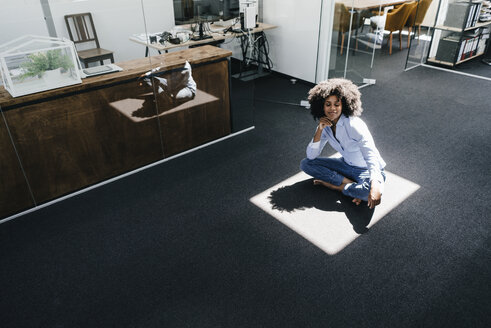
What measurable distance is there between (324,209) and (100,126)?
1.78m

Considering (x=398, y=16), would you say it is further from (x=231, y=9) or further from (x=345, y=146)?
(x=345, y=146)

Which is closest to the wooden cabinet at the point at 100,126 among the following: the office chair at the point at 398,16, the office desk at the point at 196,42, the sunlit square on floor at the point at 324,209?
the office desk at the point at 196,42

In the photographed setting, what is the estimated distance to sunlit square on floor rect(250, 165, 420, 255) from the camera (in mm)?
2506

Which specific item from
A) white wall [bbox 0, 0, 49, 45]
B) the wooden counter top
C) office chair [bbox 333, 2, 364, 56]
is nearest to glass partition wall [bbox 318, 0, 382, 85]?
office chair [bbox 333, 2, 364, 56]

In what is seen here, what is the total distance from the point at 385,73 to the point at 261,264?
4241 millimetres

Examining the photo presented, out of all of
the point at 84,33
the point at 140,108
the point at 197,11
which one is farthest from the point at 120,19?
the point at 197,11

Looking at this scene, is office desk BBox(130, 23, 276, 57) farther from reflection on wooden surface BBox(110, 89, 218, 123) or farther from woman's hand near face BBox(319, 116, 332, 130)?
woman's hand near face BBox(319, 116, 332, 130)

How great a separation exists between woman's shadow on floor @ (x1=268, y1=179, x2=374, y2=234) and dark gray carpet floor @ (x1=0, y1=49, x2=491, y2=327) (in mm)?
122

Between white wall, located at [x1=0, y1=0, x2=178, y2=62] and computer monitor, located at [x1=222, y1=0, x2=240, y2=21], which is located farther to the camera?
computer monitor, located at [x1=222, y1=0, x2=240, y2=21]

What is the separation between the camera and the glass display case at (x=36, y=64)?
232 cm

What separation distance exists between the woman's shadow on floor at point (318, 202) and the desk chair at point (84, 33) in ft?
5.34

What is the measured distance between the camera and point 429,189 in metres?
2.94

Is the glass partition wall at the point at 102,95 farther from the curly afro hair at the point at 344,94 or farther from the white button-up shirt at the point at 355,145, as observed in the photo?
the white button-up shirt at the point at 355,145

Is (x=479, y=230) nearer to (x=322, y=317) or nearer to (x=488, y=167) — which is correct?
(x=488, y=167)
